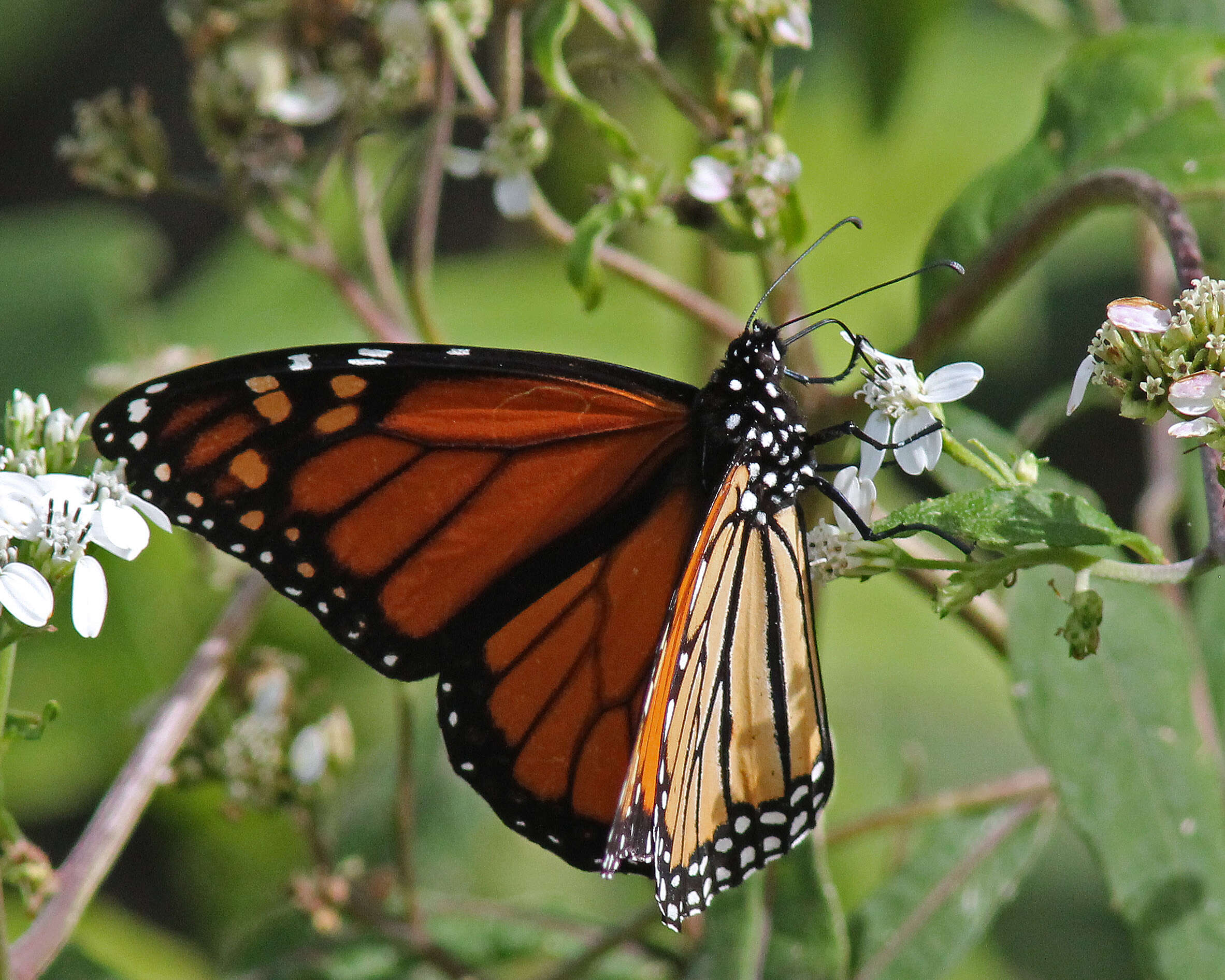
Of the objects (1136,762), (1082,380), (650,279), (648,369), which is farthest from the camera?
(648,369)

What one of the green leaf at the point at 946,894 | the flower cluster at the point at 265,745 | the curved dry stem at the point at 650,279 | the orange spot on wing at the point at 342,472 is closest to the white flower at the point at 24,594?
the orange spot on wing at the point at 342,472

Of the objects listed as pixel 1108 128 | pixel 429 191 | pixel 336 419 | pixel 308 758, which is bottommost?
pixel 308 758

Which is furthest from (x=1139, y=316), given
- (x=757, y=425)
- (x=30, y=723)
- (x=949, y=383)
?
(x=30, y=723)

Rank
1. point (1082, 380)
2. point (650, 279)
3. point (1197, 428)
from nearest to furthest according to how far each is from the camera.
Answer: point (1197, 428), point (1082, 380), point (650, 279)

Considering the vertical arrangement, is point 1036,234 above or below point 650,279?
above

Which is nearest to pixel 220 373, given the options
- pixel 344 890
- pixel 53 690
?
pixel 344 890

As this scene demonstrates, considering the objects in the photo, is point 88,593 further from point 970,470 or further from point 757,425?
point 970,470

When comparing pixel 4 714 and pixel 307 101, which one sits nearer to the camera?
pixel 4 714
